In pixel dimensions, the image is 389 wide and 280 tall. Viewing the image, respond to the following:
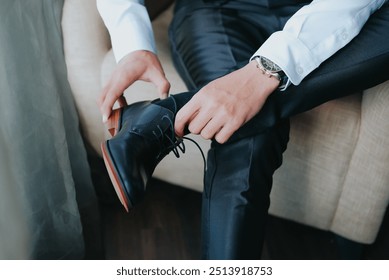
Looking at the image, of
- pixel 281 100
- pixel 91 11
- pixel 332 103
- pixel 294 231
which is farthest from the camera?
pixel 294 231

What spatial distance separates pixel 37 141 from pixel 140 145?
26 centimetres

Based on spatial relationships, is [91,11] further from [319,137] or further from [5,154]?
[319,137]

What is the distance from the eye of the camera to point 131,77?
973mm

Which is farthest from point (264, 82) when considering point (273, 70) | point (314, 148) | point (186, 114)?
point (314, 148)

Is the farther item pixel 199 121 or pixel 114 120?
pixel 114 120

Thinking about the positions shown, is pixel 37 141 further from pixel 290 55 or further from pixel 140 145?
pixel 290 55

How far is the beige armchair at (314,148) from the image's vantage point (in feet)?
3.30

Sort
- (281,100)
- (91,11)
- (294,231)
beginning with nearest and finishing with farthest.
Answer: (281,100), (91,11), (294,231)

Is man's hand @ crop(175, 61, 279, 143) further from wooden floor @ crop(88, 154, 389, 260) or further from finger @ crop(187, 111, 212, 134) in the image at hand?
wooden floor @ crop(88, 154, 389, 260)

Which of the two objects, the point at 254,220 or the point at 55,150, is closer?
the point at 254,220

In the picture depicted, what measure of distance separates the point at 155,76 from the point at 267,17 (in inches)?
10.4

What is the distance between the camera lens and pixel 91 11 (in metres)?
1.12

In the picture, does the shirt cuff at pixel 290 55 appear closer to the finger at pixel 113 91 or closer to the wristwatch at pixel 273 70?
the wristwatch at pixel 273 70
